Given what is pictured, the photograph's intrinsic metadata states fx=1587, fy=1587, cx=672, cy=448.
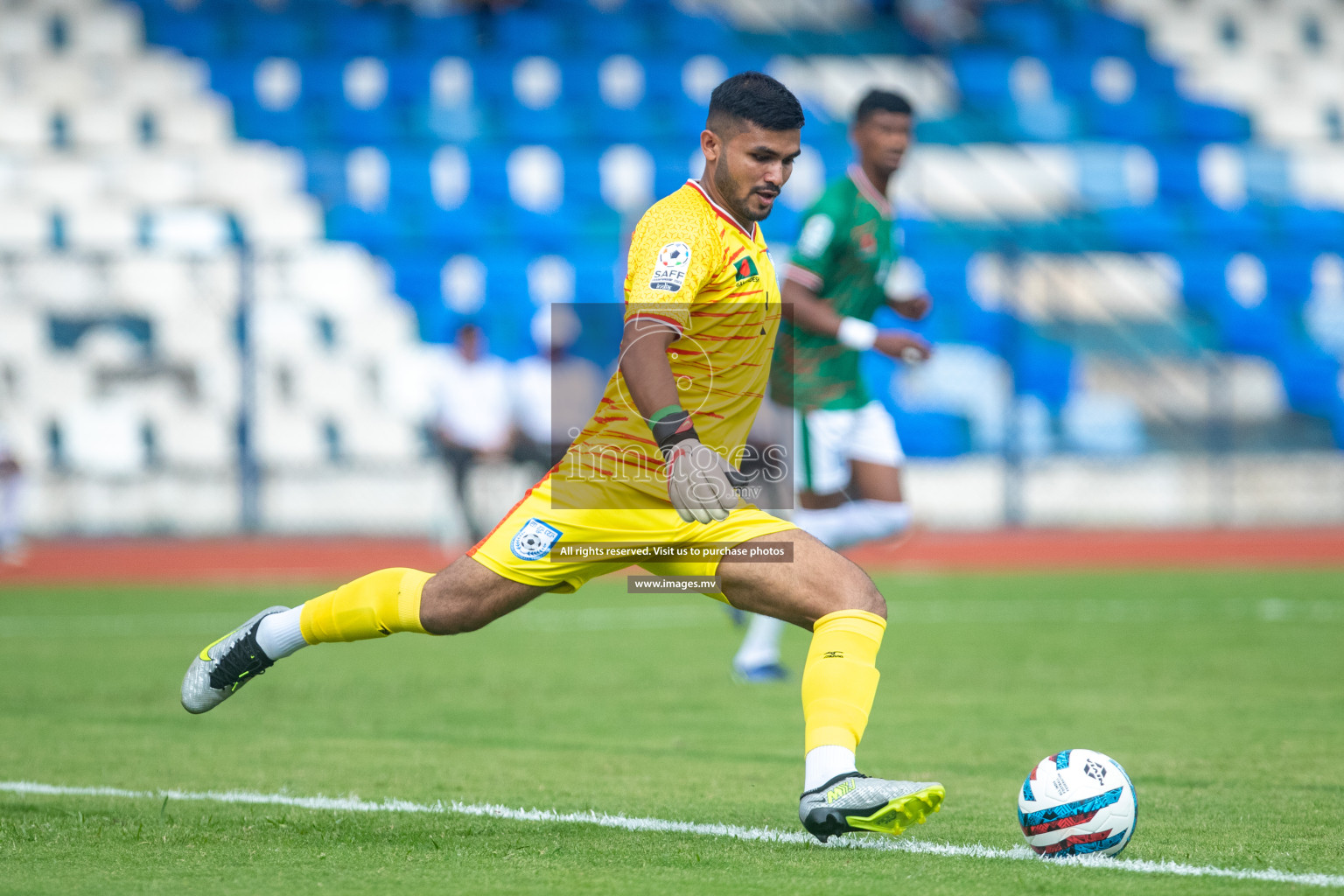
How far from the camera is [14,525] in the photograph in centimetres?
1588

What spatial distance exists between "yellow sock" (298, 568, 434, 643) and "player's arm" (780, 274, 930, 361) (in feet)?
10.9

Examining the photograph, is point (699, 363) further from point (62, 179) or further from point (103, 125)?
point (103, 125)

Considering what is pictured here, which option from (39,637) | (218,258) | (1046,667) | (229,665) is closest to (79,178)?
(218,258)

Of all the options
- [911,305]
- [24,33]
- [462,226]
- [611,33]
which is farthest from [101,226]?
[911,305]

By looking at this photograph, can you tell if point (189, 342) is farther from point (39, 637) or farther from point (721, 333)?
point (721, 333)

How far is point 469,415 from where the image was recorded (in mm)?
16578

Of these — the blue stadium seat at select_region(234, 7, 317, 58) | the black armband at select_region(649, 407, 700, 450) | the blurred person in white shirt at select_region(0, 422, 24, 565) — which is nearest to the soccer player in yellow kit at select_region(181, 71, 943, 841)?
the black armband at select_region(649, 407, 700, 450)

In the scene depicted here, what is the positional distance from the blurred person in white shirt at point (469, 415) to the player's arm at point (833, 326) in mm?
8757

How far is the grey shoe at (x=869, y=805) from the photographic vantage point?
412 centimetres

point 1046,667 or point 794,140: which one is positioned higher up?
point 794,140

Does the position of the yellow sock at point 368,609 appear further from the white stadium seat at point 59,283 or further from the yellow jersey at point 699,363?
the white stadium seat at point 59,283

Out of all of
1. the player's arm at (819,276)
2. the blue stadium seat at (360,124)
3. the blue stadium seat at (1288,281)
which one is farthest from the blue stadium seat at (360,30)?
the player's arm at (819,276)

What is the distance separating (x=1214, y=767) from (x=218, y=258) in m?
14.2

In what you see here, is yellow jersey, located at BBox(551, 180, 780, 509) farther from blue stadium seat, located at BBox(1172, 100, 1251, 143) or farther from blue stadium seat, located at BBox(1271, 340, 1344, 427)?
blue stadium seat, located at BBox(1172, 100, 1251, 143)
